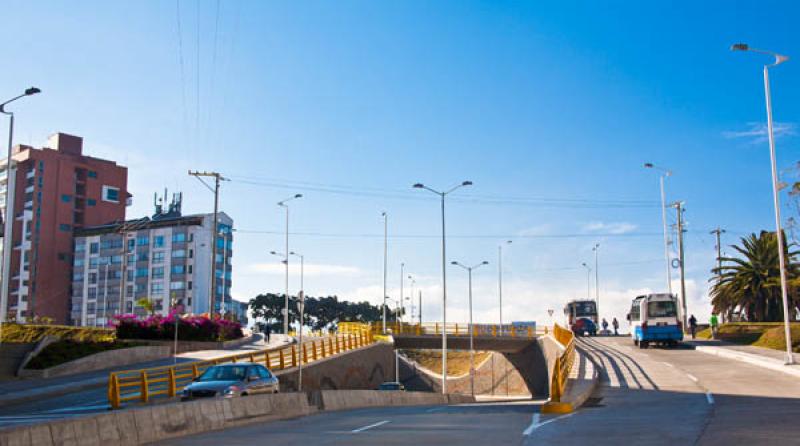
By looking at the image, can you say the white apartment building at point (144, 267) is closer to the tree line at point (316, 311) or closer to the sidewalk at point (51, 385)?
the tree line at point (316, 311)

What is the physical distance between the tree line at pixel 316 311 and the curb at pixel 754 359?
87.3 m

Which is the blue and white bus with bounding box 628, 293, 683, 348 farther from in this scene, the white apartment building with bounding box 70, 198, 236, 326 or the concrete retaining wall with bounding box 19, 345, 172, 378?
the white apartment building with bounding box 70, 198, 236, 326

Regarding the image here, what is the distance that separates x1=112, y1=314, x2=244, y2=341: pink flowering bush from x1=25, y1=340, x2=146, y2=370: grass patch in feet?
12.0

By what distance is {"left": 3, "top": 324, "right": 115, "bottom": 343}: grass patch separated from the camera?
54.9 metres

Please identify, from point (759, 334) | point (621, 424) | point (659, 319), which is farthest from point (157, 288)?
point (621, 424)

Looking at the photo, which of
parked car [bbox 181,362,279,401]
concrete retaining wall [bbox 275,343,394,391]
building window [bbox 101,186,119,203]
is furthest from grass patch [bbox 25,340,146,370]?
building window [bbox 101,186,119,203]

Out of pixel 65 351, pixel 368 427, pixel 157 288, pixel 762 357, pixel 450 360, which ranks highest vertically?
pixel 157 288

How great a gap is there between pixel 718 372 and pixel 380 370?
31534 millimetres

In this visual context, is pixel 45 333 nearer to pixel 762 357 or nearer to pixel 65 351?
pixel 65 351

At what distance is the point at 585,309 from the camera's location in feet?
254

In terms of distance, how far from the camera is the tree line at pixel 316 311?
131m

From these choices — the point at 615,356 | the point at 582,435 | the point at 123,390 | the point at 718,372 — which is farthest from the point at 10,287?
the point at 582,435

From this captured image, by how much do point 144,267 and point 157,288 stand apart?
4097 millimetres

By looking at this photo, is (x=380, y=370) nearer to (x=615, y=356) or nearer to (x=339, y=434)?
(x=615, y=356)
